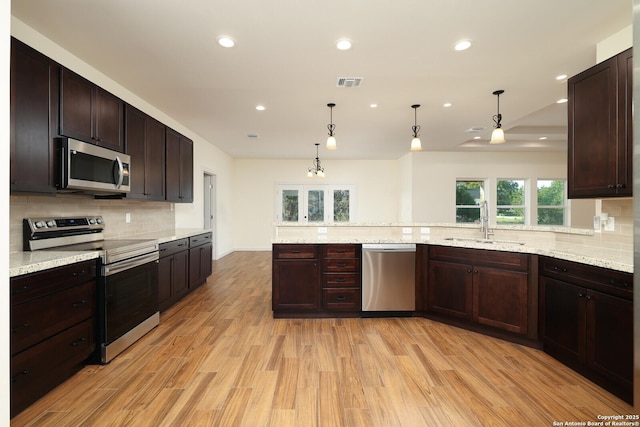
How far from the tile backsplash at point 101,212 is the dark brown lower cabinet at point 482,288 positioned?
3.59 meters

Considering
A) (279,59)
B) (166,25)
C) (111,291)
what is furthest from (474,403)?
(166,25)

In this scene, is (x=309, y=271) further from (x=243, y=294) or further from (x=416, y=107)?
(x=416, y=107)

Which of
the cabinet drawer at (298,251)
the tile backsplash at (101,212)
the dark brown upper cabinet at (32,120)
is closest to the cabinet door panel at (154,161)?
the tile backsplash at (101,212)

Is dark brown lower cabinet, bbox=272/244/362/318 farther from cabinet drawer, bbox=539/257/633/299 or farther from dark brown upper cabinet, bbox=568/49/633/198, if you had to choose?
dark brown upper cabinet, bbox=568/49/633/198

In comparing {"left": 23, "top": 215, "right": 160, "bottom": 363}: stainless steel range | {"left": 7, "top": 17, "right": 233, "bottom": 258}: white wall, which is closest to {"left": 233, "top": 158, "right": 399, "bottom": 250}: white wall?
{"left": 7, "top": 17, "right": 233, "bottom": 258}: white wall

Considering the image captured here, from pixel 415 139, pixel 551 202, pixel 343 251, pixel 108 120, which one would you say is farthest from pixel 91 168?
pixel 551 202

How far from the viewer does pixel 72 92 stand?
237 centimetres

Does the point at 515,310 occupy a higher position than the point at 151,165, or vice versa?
the point at 151,165

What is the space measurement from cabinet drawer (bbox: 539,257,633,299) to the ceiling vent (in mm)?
2520

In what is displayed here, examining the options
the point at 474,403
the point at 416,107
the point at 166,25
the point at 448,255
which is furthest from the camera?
the point at 416,107

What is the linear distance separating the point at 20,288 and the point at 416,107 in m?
4.46

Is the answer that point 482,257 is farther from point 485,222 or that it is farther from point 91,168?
point 91,168

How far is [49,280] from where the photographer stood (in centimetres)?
188

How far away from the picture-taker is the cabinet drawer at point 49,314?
66.1 inches
